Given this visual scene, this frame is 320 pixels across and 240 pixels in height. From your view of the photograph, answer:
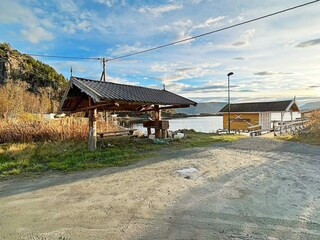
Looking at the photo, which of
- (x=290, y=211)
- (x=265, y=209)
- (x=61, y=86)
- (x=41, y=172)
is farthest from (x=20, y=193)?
(x=61, y=86)

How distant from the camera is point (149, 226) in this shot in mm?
3109

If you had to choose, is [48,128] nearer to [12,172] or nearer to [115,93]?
[115,93]

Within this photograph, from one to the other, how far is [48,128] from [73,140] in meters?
1.62

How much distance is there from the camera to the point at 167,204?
3885mm

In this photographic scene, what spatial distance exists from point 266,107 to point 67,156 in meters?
20.4

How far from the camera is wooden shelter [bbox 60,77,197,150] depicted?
8.39m

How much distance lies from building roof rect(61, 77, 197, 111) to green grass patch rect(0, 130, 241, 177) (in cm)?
180

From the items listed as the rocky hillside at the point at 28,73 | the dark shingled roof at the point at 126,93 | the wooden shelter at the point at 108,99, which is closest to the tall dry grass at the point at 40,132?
the wooden shelter at the point at 108,99

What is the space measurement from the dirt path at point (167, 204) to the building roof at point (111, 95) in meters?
2.90

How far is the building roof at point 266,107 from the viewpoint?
73.2ft

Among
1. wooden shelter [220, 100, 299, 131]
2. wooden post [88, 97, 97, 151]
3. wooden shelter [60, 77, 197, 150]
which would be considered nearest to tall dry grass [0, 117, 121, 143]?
wooden shelter [60, 77, 197, 150]

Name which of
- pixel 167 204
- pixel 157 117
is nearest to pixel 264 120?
pixel 157 117

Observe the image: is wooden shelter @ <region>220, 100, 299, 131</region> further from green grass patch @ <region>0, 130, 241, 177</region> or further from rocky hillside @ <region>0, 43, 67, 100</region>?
rocky hillside @ <region>0, 43, 67, 100</region>

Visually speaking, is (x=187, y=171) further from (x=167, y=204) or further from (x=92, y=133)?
(x=92, y=133)
